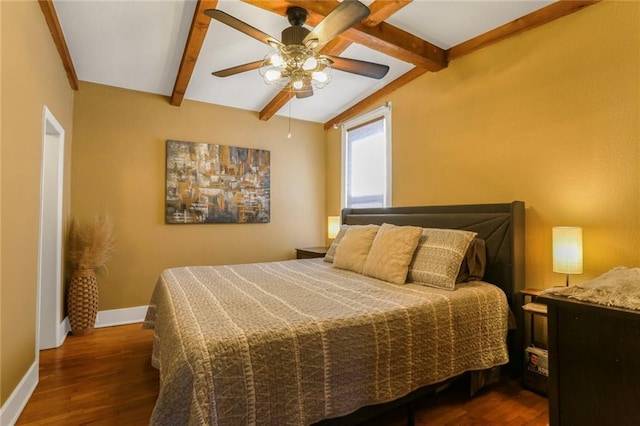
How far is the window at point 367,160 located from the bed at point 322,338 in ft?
4.82

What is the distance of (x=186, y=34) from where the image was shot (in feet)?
8.79

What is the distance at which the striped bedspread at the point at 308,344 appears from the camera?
1154 millimetres

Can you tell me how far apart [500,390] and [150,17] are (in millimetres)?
3756

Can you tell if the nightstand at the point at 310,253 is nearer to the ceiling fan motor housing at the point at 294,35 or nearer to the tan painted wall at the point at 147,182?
the tan painted wall at the point at 147,182

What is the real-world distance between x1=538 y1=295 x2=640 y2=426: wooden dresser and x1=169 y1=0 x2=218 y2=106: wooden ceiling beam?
8.99 ft

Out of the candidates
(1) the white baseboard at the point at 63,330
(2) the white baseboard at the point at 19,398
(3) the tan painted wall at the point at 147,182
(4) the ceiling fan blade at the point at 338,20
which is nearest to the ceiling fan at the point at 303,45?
(4) the ceiling fan blade at the point at 338,20

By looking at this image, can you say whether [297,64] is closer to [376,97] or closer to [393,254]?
[393,254]

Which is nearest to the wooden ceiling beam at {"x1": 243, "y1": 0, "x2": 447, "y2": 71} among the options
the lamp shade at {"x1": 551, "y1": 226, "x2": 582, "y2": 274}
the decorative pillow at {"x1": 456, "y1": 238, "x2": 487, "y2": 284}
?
the decorative pillow at {"x1": 456, "y1": 238, "x2": 487, "y2": 284}

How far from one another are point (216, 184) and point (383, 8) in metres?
2.78

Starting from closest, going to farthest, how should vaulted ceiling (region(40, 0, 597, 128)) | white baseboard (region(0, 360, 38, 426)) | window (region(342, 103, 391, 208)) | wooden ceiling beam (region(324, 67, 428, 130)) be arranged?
white baseboard (region(0, 360, 38, 426))
vaulted ceiling (region(40, 0, 597, 128))
wooden ceiling beam (region(324, 67, 428, 130))
window (region(342, 103, 391, 208))

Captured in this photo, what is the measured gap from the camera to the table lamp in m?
1.95

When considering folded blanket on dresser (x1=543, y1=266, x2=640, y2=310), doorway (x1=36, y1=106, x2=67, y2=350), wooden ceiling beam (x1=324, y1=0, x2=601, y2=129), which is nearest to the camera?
folded blanket on dresser (x1=543, y1=266, x2=640, y2=310)

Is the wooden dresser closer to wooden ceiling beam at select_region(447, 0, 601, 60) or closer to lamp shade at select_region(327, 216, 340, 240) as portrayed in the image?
wooden ceiling beam at select_region(447, 0, 601, 60)

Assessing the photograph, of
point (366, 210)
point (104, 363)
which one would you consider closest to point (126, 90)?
point (104, 363)
